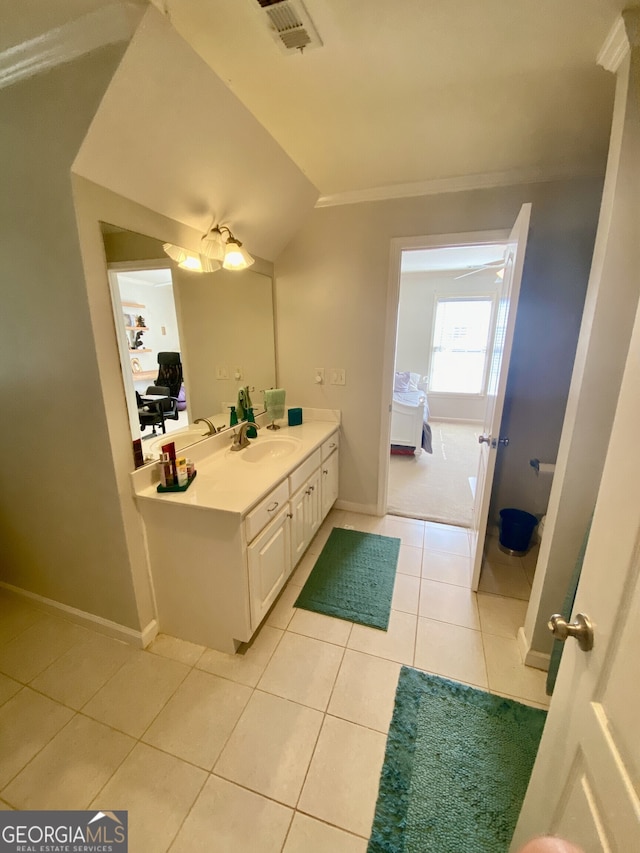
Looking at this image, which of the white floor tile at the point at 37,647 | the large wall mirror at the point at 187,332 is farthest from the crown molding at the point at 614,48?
the white floor tile at the point at 37,647

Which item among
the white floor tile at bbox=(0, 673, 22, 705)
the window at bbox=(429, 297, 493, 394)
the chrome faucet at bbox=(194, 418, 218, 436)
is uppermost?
the window at bbox=(429, 297, 493, 394)

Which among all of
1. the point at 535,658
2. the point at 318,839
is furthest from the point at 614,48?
the point at 318,839

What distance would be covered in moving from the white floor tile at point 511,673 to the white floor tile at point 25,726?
74.0 inches

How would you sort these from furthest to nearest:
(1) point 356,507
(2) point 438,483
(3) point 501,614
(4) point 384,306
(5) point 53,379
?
(2) point 438,483, (1) point 356,507, (4) point 384,306, (3) point 501,614, (5) point 53,379

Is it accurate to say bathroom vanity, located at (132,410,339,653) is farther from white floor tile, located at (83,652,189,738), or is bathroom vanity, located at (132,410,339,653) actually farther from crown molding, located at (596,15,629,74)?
crown molding, located at (596,15,629,74)

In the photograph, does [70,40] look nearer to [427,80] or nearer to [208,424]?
[427,80]

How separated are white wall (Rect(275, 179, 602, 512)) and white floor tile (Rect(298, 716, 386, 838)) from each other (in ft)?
5.57

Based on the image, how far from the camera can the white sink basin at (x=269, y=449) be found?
209 cm

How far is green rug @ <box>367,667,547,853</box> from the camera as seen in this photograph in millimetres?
1066

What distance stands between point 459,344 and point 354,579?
4.98 m

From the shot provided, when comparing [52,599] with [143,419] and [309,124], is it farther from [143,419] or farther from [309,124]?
[309,124]

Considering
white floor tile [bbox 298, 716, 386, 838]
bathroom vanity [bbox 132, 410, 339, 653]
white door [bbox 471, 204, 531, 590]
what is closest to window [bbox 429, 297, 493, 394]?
white door [bbox 471, 204, 531, 590]

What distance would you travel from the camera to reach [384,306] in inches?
96.3

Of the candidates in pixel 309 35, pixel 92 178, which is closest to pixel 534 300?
pixel 309 35
